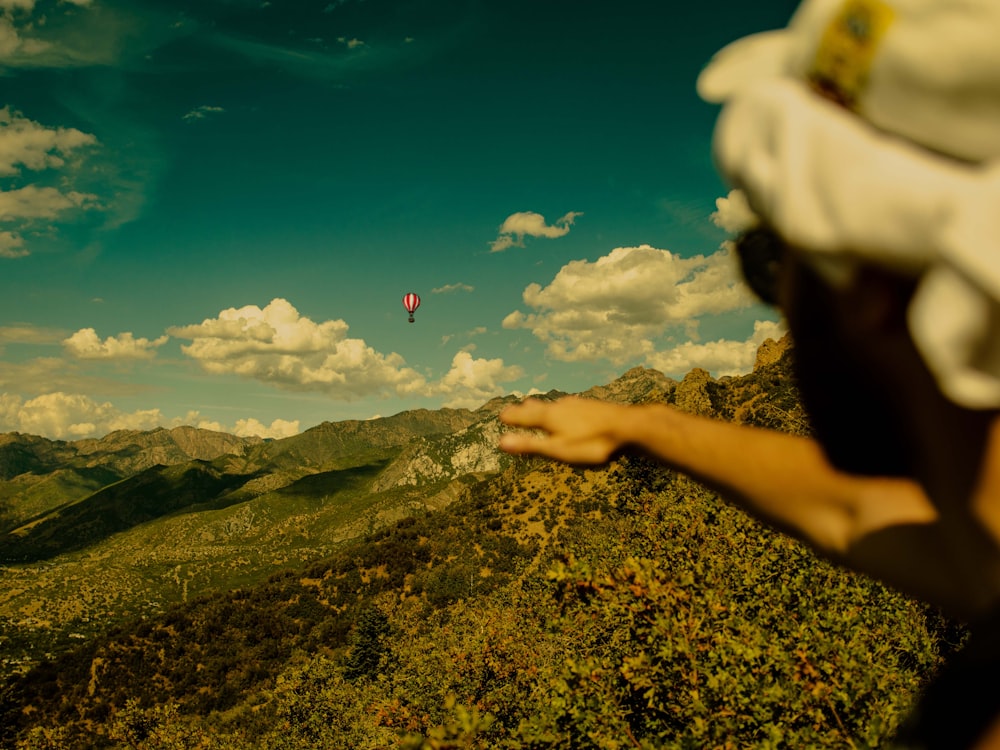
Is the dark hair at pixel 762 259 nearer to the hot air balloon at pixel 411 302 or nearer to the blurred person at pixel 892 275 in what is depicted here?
the blurred person at pixel 892 275

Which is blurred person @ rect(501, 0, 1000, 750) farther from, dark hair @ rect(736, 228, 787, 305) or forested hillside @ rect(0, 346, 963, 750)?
forested hillside @ rect(0, 346, 963, 750)

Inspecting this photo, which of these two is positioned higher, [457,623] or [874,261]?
[874,261]

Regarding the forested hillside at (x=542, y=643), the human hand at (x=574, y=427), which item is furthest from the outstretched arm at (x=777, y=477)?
the forested hillside at (x=542, y=643)

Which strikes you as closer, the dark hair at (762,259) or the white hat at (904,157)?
the white hat at (904,157)

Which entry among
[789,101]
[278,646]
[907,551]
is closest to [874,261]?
[789,101]

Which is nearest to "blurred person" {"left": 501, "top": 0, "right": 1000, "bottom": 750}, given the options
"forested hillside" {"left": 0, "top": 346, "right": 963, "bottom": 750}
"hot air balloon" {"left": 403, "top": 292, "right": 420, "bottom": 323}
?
"forested hillside" {"left": 0, "top": 346, "right": 963, "bottom": 750}

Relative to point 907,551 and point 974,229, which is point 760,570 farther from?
point 974,229

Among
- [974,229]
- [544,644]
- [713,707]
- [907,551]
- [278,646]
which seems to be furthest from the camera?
[278,646]

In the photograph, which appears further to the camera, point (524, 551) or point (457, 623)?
point (524, 551)
